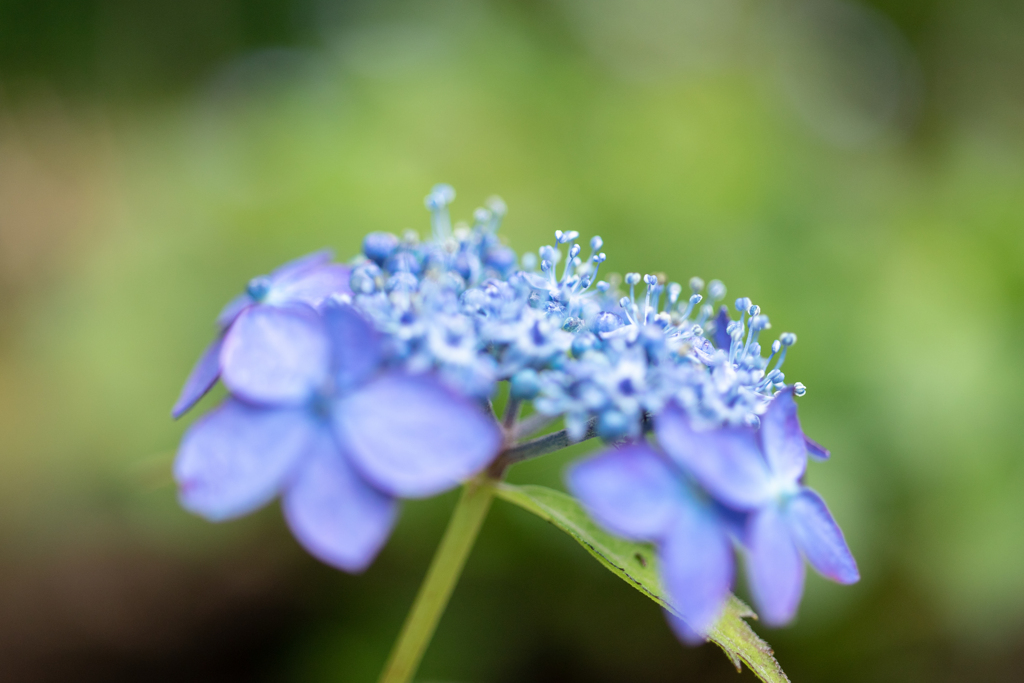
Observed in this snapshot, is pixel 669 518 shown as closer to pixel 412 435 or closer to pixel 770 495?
pixel 770 495

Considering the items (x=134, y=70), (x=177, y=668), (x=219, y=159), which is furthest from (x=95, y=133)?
(x=177, y=668)

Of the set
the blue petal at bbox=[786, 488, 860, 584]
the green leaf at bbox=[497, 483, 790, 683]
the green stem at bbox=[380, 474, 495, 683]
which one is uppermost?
the blue petal at bbox=[786, 488, 860, 584]

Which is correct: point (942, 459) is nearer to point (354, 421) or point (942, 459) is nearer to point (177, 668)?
point (354, 421)

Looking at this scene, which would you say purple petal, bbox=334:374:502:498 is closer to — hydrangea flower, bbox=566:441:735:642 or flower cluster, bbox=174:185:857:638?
flower cluster, bbox=174:185:857:638

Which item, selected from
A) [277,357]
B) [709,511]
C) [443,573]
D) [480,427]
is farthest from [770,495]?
[277,357]

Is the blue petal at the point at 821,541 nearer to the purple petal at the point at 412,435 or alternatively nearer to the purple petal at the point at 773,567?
the purple petal at the point at 773,567

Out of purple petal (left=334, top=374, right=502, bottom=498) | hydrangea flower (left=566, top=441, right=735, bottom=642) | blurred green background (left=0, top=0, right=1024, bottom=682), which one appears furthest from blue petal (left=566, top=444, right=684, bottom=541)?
blurred green background (left=0, top=0, right=1024, bottom=682)
